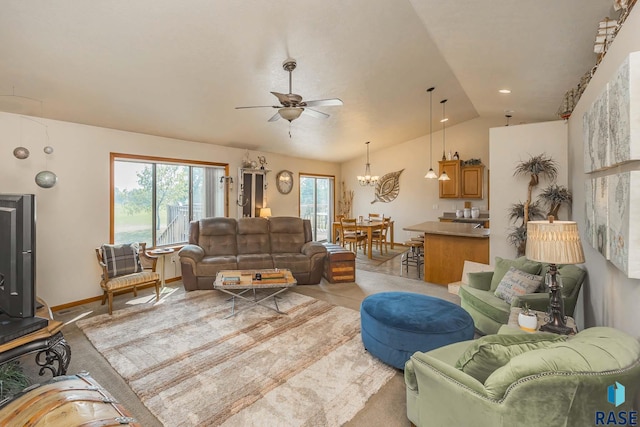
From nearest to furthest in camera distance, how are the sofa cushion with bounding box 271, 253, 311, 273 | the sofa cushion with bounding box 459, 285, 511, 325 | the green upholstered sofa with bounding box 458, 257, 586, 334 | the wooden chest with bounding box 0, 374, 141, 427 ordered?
1. the wooden chest with bounding box 0, 374, 141, 427
2. the green upholstered sofa with bounding box 458, 257, 586, 334
3. the sofa cushion with bounding box 459, 285, 511, 325
4. the sofa cushion with bounding box 271, 253, 311, 273

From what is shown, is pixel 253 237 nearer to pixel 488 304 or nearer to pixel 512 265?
pixel 488 304

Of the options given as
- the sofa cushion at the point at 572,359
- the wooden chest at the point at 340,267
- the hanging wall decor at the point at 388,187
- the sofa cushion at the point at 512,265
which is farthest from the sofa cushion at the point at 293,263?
the hanging wall decor at the point at 388,187

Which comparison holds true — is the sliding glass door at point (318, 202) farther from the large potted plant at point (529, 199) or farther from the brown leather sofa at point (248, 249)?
the large potted plant at point (529, 199)

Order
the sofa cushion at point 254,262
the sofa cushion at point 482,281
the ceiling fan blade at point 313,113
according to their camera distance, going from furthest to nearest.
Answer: the sofa cushion at point 254,262
the sofa cushion at point 482,281
the ceiling fan blade at point 313,113

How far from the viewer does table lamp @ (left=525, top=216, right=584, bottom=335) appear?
5.56 feet

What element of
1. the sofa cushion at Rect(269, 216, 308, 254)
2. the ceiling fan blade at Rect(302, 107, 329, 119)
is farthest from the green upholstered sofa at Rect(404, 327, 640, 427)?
the sofa cushion at Rect(269, 216, 308, 254)

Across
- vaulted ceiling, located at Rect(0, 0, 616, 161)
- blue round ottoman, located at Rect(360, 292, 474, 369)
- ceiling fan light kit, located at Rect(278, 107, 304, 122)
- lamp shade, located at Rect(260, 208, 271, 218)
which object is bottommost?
blue round ottoman, located at Rect(360, 292, 474, 369)

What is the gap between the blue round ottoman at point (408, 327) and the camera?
2152 millimetres

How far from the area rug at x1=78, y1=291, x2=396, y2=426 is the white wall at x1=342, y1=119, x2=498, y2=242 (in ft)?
16.3

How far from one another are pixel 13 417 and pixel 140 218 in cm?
388

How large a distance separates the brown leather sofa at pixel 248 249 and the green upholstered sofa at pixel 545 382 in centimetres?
332

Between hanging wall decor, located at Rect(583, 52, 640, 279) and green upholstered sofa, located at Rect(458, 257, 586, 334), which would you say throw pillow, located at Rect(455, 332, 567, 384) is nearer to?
hanging wall decor, located at Rect(583, 52, 640, 279)

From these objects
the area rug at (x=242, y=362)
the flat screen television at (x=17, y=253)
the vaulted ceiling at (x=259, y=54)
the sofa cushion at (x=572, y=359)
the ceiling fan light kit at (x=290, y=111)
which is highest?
the vaulted ceiling at (x=259, y=54)

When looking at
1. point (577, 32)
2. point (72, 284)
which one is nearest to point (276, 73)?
point (577, 32)
